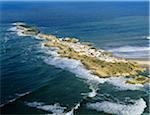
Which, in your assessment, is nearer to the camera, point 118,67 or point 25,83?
point 25,83

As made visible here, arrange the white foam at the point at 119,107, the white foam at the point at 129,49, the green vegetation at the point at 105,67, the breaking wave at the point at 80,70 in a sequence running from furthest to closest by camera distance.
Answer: the white foam at the point at 129,49 < the green vegetation at the point at 105,67 < the breaking wave at the point at 80,70 < the white foam at the point at 119,107

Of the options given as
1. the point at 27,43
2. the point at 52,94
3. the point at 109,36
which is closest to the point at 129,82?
the point at 52,94

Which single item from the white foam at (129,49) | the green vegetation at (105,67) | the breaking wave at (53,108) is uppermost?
the green vegetation at (105,67)

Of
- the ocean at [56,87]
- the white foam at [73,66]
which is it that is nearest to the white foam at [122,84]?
the ocean at [56,87]

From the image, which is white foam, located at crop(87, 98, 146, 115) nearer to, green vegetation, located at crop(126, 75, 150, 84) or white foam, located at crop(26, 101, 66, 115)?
white foam, located at crop(26, 101, 66, 115)

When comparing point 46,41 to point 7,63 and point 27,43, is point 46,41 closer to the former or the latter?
point 27,43

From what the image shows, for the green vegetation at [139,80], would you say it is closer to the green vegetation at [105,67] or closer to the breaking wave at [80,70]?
the breaking wave at [80,70]

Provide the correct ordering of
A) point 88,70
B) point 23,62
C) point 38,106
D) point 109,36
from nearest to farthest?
point 38,106, point 88,70, point 23,62, point 109,36
